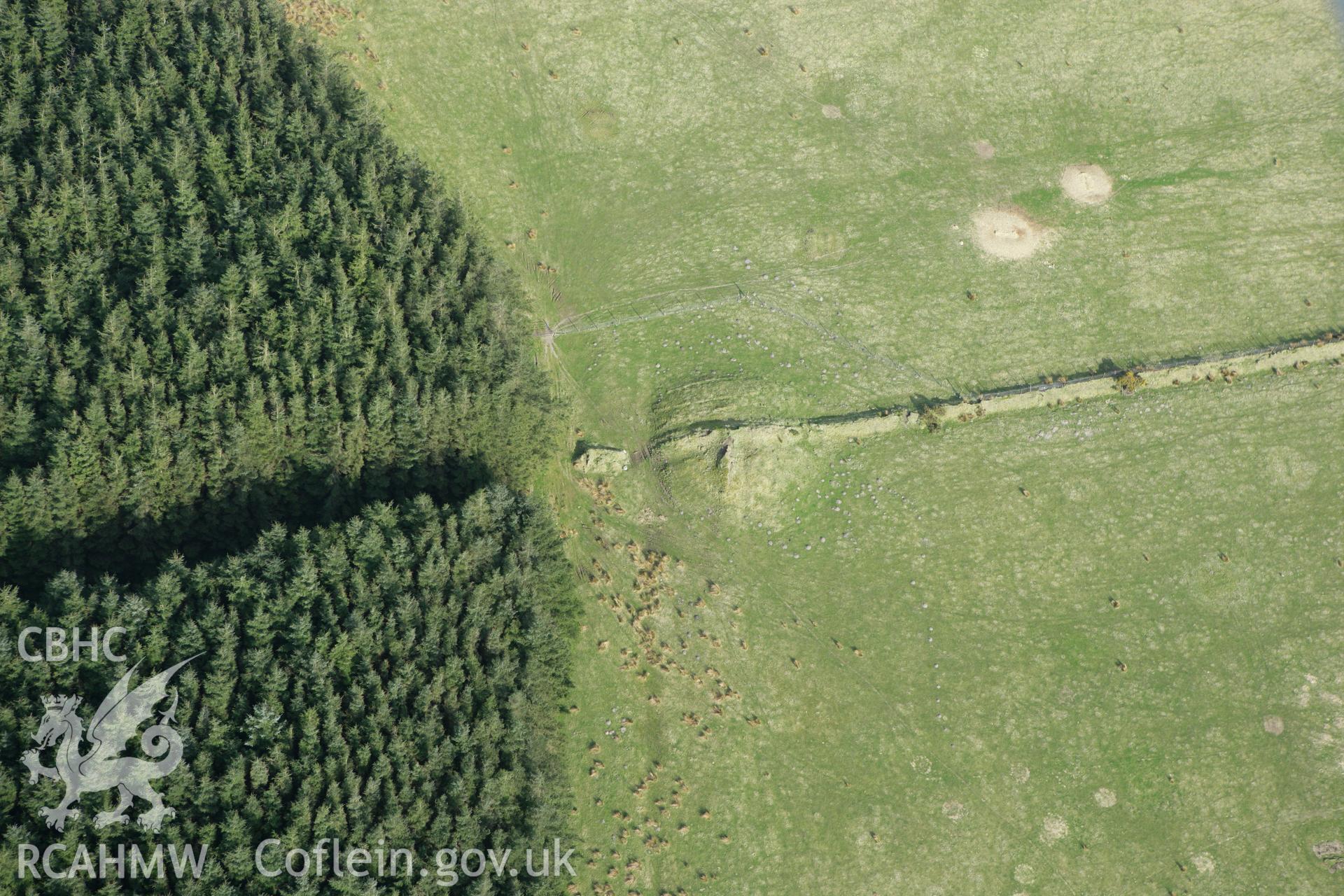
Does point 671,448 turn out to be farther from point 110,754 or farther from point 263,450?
point 110,754

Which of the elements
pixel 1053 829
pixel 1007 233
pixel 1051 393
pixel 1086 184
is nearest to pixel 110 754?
pixel 1053 829

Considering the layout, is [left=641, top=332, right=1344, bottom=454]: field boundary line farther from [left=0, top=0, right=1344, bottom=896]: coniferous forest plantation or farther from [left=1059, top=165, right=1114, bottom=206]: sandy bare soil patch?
[left=1059, top=165, right=1114, bottom=206]: sandy bare soil patch

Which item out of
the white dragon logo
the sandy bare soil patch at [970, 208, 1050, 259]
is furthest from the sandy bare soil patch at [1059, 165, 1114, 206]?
the white dragon logo

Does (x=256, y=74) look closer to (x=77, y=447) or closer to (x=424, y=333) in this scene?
(x=424, y=333)

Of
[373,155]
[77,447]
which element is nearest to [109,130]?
A: [373,155]

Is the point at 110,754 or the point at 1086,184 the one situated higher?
the point at 1086,184

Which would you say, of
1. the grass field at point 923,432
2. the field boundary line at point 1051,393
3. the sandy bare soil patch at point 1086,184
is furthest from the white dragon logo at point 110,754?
the sandy bare soil patch at point 1086,184
